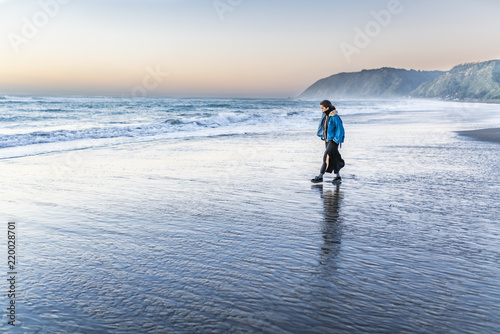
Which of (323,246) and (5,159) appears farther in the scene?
(5,159)

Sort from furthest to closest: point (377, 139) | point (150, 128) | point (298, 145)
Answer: point (150, 128) < point (377, 139) < point (298, 145)

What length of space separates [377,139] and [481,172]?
778 cm

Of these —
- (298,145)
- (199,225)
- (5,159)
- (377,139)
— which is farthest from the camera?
(377,139)

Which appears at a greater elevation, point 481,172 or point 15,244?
point 15,244

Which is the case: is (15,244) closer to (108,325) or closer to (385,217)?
(108,325)

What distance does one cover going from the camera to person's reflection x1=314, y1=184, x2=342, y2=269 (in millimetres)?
4160

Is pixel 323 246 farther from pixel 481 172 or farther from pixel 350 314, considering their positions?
pixel 481 172

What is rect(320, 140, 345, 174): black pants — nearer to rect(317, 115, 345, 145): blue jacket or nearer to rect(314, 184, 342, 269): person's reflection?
rect(317, 115, 345, 145): blue jacket

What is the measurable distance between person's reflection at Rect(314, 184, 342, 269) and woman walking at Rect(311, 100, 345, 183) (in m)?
0.84

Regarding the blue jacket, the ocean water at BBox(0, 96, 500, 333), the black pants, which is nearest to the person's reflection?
the ocean water at BBox(0, 96, 500, 333)

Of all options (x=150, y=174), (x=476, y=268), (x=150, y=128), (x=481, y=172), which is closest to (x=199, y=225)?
(x=476, y=268)

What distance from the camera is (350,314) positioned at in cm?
296

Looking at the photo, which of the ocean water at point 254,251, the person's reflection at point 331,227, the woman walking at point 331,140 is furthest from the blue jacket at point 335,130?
the person's reflection at point 331,227

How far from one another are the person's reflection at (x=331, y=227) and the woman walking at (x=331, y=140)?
835 mm
